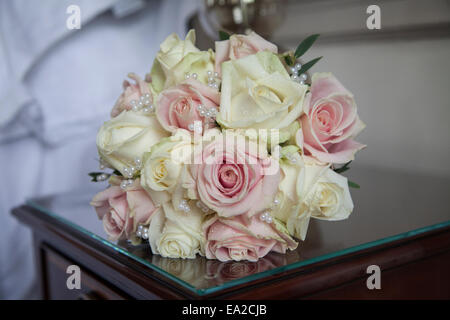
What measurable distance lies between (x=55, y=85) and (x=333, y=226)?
30.3 inches

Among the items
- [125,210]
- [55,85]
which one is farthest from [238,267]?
[55,85]

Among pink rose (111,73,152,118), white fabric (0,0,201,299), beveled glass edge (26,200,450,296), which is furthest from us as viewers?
white fabric (0,0,201,299)

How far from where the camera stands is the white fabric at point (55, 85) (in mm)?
1003

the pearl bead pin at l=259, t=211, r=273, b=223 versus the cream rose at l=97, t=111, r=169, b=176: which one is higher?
the cream rose at l=97, t=111, r=169, b=176

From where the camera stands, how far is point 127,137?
448 millimetres

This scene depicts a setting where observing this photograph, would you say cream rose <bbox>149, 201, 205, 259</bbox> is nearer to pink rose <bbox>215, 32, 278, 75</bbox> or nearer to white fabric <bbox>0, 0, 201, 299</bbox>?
pink rose <bbox>215, 32, 278, 75</bbox>

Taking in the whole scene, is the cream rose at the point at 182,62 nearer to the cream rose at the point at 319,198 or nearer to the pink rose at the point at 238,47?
the pink rose at the point at 238,47

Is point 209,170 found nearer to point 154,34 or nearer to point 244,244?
point 244,244

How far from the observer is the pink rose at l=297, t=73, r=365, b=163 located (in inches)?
16.7

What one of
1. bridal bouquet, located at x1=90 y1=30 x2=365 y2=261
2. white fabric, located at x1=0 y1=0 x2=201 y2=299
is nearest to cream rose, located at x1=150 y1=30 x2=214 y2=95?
bridal bouquet, located at x1=90 y1=30 x2=365 y2=261

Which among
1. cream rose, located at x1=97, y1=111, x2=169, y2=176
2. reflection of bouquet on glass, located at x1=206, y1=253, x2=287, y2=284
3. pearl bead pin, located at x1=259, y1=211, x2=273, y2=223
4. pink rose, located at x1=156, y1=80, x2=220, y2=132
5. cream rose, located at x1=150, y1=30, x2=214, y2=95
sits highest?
cream rose, located at x1=150, y1=30, x2=214, y2=95

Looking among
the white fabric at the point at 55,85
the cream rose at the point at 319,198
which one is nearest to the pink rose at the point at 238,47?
the cream rose at the point at 319,198

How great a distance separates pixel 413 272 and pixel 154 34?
86 cm

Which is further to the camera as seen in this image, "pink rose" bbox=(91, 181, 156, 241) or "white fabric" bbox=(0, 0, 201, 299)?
"white fabric" bbox=(0, 0, 201, 299)
